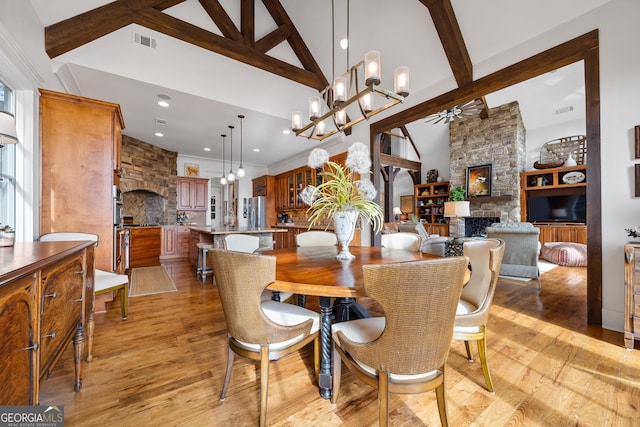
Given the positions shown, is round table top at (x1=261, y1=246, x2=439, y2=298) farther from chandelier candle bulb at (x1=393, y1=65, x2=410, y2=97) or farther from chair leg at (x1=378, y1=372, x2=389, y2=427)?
chandelier candle bulb at (x1=393, y1=65, x2=410, y2=97)

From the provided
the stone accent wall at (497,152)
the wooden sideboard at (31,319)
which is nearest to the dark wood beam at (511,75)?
the wooden sideboard at (31,319)

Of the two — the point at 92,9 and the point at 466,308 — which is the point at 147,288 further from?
the point at 466,308

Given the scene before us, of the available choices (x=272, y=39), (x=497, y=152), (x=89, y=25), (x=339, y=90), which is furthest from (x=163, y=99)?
(x=497, y=152)

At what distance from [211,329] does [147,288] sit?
1904 millimetres

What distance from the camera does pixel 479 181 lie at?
24.1 feet

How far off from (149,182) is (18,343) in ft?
21.5

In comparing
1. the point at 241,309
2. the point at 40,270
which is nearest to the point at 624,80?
the point at 241,309

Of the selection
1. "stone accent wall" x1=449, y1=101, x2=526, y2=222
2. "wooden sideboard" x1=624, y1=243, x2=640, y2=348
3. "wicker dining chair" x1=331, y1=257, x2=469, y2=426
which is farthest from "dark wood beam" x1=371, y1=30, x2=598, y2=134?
"stone accent wall" x1=449, y1=101, x2=526, y2=222

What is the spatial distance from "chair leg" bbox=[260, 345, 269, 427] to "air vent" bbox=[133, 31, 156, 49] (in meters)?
4.04

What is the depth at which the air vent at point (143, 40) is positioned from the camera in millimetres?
3264

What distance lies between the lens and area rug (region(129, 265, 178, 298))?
343cm

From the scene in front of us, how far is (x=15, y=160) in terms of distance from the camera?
227cm

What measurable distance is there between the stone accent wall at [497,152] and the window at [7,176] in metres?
8.69

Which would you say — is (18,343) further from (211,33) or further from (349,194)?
(211,33)
